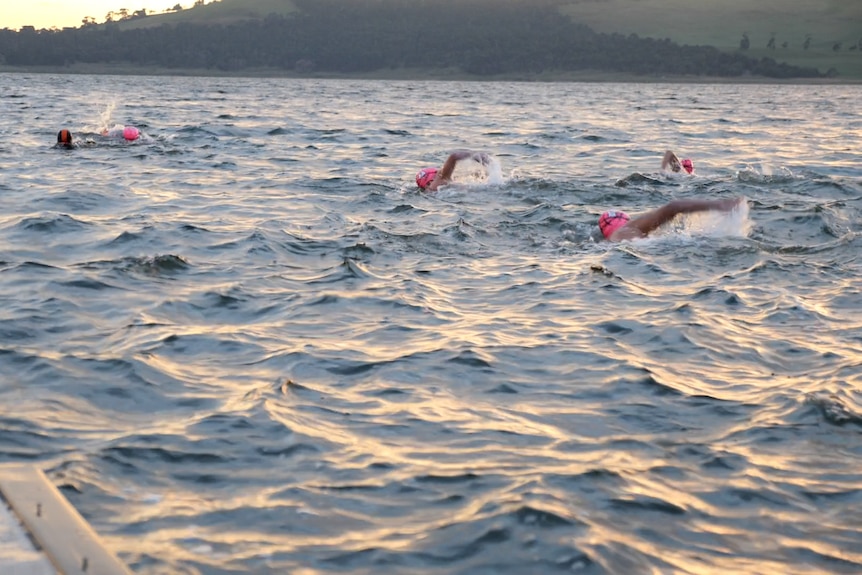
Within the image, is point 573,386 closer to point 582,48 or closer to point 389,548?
point 389,548

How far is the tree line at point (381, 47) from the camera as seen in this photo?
6176 inches

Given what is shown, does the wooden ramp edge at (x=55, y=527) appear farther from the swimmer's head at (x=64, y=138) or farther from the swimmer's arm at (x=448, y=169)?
the swimmer's head at (x=64, y=138)

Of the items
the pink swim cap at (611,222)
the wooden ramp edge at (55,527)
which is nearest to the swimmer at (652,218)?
the pink swim cap at (611,222)

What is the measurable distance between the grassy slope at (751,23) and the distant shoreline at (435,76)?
7108mm

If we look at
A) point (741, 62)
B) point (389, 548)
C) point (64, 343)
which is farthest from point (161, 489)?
point (741, 62)

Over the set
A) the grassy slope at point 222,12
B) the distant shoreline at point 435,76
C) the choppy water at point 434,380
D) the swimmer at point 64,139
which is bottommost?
the choppy water at point 434,380

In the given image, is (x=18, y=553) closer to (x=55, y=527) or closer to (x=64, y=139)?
(x=55, y=527)

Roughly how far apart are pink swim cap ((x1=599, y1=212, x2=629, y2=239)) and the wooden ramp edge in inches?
398

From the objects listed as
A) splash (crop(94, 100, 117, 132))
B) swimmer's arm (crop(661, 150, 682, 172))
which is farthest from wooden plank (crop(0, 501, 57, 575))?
splash (crop(94, 100, 117, 132))

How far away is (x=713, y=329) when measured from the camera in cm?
958

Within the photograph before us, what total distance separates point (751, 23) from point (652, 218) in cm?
17184

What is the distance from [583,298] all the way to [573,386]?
3.00m

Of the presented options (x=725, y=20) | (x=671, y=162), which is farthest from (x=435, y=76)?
(x=671, y=162)

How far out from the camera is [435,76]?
16000cm
